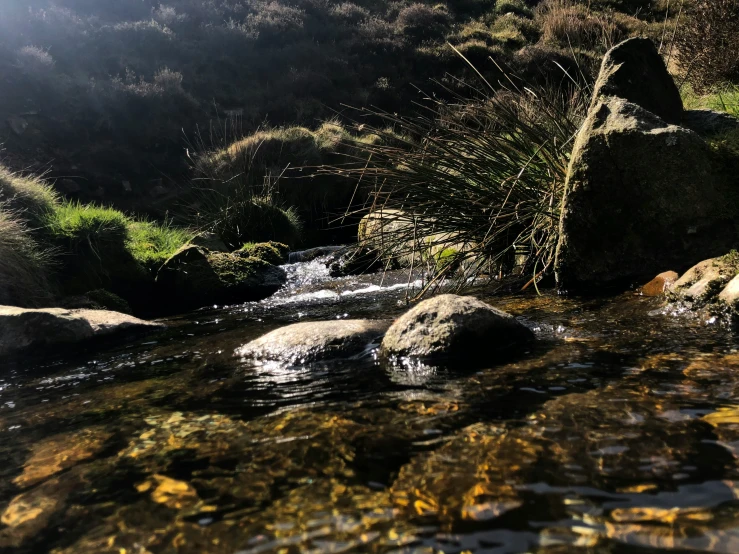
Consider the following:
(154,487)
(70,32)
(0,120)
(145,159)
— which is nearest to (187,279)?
(154,487)

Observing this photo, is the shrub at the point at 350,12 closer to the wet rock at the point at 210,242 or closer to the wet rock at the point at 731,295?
the wet rock at the point at 210,242

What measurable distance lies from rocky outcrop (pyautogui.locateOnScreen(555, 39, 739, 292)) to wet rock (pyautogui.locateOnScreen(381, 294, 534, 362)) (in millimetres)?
1059

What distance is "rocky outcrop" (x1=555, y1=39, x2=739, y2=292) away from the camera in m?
3.52

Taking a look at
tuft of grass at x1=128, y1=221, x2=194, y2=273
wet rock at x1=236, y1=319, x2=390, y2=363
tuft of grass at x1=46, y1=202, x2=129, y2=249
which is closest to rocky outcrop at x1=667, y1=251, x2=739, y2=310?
wet rock at x1=236, y1=319, x2=390, y2=363

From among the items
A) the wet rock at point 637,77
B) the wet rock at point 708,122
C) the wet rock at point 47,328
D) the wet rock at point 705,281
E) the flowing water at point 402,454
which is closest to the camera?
the flowing water at point 402,454

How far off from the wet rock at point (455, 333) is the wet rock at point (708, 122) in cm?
274

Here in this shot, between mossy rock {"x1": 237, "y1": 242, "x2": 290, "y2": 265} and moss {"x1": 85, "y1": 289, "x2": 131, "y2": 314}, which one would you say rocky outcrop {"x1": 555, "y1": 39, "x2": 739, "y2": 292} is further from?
mossy rock {"x1": 237, "y1": 242, "x2": 290, "y2": 265}

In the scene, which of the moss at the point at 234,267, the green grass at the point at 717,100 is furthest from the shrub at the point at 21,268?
the green grass at the point at 717,100

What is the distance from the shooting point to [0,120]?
13.1 m

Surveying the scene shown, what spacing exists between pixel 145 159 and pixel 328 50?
822cm

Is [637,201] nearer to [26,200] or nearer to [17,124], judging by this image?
[26,200]

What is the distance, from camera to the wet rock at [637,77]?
4.18 m

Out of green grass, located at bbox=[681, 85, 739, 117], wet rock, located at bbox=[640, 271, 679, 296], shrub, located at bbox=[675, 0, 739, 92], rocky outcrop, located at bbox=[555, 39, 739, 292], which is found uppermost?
shrub, located at bbox=[675, 0, 739, 92]

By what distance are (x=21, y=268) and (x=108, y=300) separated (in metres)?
0.82
